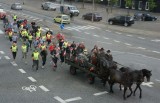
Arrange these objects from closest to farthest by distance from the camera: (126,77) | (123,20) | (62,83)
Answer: (126,77), (62,83), (123,20)

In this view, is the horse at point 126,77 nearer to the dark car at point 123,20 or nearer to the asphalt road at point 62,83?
the asphalt road at point 62,83

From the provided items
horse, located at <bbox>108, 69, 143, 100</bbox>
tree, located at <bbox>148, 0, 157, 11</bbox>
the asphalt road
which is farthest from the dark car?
horse, located at <bbox>108, 69, 143, 100</bbox>

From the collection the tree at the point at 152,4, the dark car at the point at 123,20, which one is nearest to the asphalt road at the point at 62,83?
the dark car at the point at 123,20

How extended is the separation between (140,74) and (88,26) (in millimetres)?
33627

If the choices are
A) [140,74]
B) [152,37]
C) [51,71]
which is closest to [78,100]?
[140,74]

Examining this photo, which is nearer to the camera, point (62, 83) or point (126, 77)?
point (126, 77)

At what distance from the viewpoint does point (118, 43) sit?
34.6m

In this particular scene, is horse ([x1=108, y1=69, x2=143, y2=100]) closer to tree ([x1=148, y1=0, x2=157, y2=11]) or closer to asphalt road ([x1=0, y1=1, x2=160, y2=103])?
asphalt road ([x1=0, y1=1, x2=160, y2=103])

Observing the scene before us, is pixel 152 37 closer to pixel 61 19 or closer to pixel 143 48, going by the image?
pixel 143 48

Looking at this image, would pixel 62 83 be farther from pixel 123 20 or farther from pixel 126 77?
pixel 123 20

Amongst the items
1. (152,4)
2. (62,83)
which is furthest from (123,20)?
(62,83)

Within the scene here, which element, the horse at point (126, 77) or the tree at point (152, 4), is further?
the tree at point (152, 4)

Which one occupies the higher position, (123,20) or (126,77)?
(126,77)

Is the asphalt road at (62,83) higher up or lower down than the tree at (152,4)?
lower down
